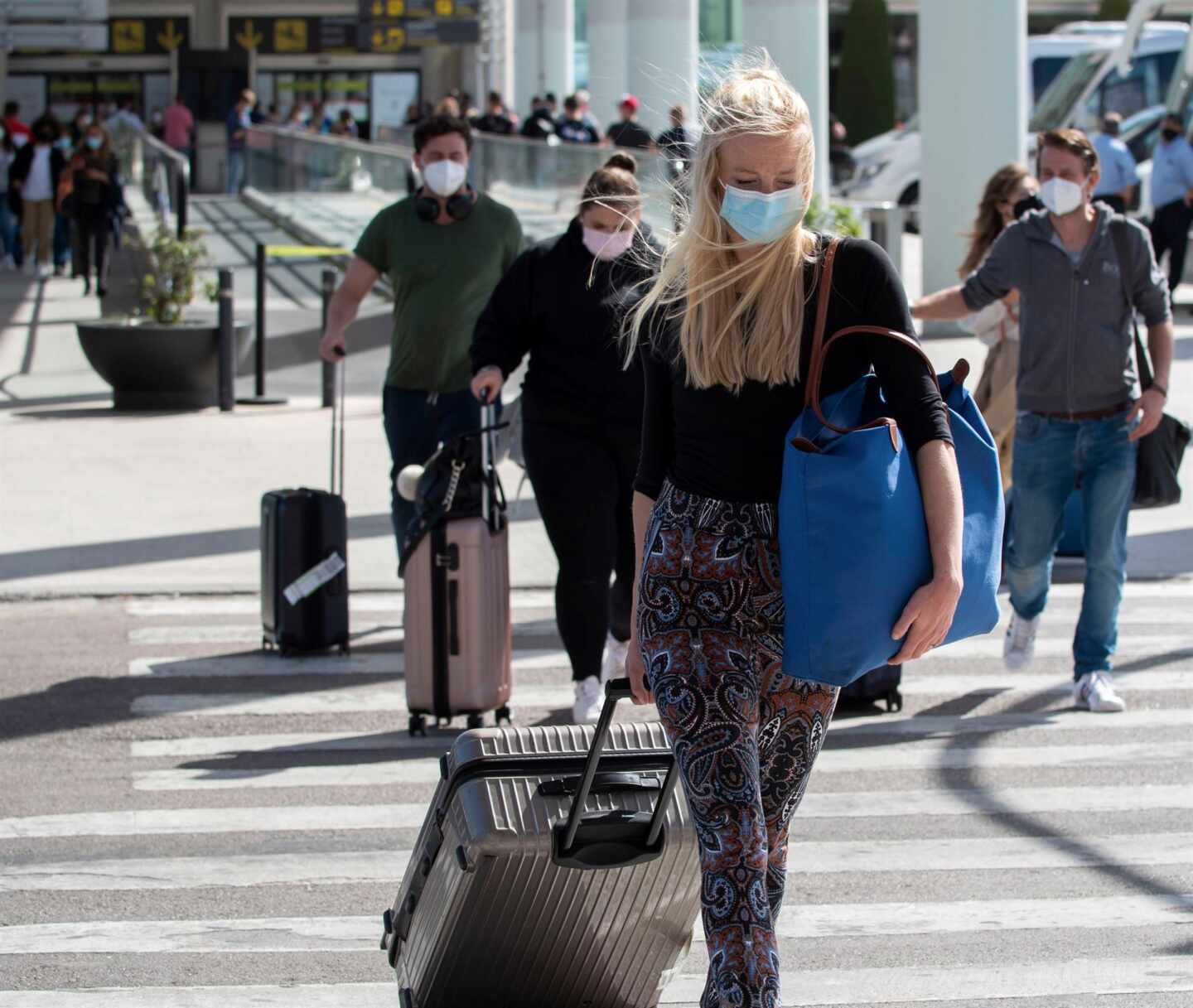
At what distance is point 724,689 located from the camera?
11.3 ft

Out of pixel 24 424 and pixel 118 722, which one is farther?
pixel 24 424

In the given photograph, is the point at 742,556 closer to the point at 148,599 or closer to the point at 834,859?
the point at 834,859

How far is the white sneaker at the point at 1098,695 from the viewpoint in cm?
712

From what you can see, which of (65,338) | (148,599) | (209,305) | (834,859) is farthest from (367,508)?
(65,338)

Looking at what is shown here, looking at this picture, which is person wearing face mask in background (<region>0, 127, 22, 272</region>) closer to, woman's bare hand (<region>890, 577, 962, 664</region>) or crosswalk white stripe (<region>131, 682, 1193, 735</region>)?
crosswalk white stripe (<region>131, 682, 1193, 735</region>)

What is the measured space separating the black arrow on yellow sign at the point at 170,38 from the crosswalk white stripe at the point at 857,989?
199 feet

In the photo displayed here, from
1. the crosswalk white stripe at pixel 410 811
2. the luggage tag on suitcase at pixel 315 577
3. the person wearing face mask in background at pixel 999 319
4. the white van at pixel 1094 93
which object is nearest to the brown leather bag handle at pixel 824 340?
the crosswalk white stripe at pixel 410 811

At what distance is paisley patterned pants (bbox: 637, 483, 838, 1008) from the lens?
3.38m

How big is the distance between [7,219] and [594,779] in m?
26.9

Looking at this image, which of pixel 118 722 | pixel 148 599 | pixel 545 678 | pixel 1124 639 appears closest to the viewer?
pixel 118 722

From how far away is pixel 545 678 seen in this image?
776 cm

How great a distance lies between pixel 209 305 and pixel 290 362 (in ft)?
4.24

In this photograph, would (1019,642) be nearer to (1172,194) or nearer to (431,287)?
(431,287)

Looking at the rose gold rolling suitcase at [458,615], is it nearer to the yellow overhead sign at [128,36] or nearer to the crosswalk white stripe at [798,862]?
the crosswalk white stripe at [798,862]
